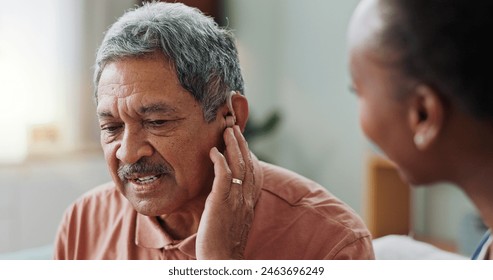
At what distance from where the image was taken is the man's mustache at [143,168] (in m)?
1.15

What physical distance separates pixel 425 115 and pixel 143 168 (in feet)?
1.89

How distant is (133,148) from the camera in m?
1.14

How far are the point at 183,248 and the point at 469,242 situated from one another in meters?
1.47

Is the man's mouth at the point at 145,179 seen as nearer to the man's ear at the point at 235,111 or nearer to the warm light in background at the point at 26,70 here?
the man's ear at the point at 235,111

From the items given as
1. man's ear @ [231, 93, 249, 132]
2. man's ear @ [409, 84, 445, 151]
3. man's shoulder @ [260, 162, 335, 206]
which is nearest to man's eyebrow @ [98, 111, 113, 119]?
man's ear @ [231, 93, 249, 132]

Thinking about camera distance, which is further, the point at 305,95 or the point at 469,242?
the point at 305,95

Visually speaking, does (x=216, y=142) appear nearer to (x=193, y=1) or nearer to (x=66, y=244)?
(x=66, y=244)

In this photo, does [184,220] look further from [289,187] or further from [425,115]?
[425,115]

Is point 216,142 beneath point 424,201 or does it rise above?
above

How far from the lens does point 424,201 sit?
328 centimetres

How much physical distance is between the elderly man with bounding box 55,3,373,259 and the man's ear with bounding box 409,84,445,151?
48 cm

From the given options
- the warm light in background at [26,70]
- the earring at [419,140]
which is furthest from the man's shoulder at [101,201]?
the warm light in background at [26,70]

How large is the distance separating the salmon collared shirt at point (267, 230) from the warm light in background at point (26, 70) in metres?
1.33
